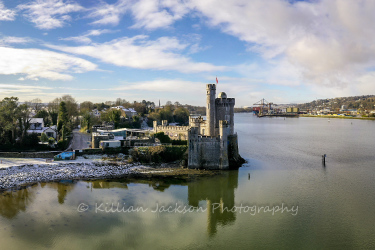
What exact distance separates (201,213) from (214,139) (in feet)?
34.9

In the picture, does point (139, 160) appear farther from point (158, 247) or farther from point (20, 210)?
point (158, 247)

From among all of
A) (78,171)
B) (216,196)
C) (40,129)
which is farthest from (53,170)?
(40,129)

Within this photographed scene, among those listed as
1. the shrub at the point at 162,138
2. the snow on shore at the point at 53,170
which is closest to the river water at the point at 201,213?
the snow on shore at the point at 53,170

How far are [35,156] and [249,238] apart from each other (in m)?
25.8

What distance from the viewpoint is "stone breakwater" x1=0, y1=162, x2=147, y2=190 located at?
23.6 m

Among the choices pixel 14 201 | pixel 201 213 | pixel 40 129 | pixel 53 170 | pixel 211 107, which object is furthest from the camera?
pixel 40 129

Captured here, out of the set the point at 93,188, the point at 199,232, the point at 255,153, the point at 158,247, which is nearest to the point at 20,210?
the point at 93,188

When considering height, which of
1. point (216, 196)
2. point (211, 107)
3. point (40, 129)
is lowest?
point (216, 196)

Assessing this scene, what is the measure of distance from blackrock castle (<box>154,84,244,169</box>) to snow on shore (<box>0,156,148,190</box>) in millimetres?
6203

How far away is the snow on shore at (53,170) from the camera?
943 inches

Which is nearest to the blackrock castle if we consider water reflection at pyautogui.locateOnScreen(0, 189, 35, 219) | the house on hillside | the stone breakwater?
the stone breakwater

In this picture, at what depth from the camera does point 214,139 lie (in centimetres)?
2788

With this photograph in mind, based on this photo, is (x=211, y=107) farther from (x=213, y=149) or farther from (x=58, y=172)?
(x=58, y=172)

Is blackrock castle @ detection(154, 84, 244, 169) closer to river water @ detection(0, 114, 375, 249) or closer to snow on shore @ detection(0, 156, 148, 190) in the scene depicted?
river water @ detection(0, 114, 375, 249)
